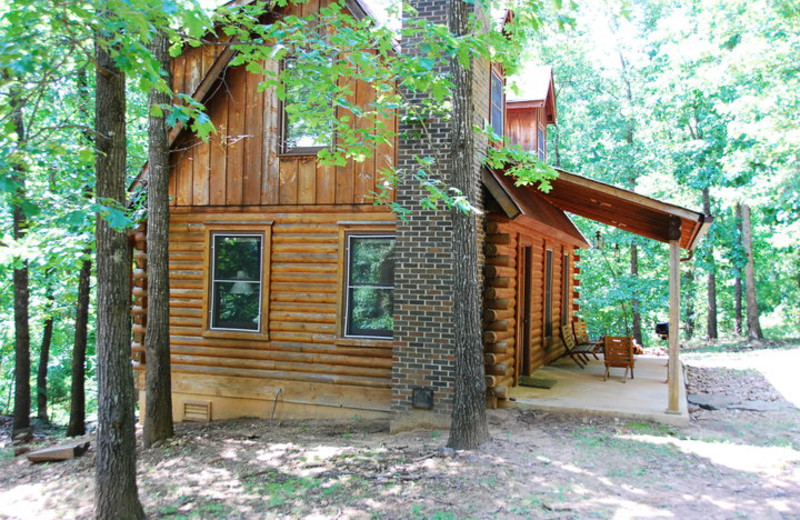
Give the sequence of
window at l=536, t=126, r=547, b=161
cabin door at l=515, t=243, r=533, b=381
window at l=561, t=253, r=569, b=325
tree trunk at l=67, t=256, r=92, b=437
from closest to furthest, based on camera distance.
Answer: cabin door at l=515, t=243, r=533, b=381
tree trunk at l=67, t=256, r=92, b=437
window at l=536, t=126, r=547, b=161
window at l=561, t=253, r=569, b=325

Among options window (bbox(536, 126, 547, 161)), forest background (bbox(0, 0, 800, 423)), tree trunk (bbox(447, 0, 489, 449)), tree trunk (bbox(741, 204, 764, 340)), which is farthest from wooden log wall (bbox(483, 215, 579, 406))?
tree trunk (bbox(741, 204, 764, 340))

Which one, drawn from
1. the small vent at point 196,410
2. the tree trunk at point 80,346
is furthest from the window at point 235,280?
the tree trunk at point 80,346

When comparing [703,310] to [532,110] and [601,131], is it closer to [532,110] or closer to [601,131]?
[601,131]

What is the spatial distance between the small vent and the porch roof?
236 inches

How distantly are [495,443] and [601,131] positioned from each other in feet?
59.7

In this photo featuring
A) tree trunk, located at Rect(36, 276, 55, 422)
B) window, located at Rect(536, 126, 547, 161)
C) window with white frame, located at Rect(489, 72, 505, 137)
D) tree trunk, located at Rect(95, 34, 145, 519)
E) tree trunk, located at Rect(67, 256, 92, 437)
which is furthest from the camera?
tree trunk, located at Rect(36, 276, 55, 422)

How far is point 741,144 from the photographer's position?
18.2 metres

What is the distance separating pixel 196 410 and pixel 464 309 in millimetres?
5592

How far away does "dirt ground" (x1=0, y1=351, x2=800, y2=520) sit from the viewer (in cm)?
516

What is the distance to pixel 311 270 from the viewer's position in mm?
9320

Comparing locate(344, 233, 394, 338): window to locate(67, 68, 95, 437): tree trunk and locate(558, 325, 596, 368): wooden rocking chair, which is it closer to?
locate(558, 325, 596, 368): wooden rocking chair

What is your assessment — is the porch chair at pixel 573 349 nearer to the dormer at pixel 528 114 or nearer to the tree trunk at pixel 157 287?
the dormer at pixel 528 114

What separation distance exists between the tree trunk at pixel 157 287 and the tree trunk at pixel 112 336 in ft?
9.64

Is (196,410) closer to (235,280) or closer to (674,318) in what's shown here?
(235,280)
